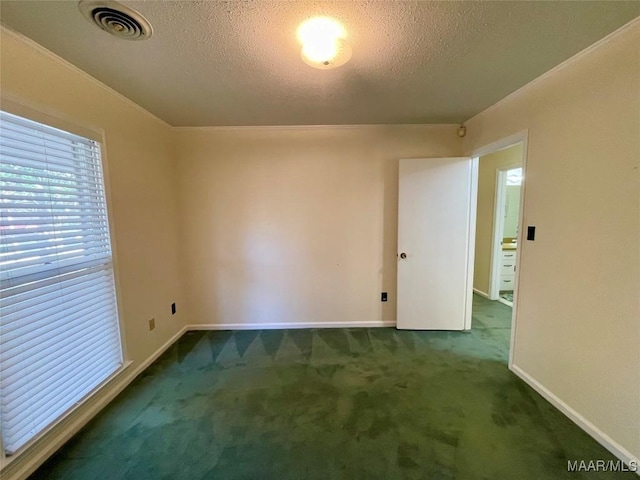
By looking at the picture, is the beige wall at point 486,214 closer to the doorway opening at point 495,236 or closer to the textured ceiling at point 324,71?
the doorway opening at point 495,236

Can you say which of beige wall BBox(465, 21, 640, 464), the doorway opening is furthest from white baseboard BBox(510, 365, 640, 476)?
the doorway opening

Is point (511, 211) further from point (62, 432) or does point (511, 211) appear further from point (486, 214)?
point (62, 432)

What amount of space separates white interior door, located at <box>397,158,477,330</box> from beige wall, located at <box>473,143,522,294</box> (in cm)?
142

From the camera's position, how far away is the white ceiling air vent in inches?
48.2

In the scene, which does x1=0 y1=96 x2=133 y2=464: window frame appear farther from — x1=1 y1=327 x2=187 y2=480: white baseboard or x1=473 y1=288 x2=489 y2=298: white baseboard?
x1=473 y1=288 x2=489 y2=298: white baseboard

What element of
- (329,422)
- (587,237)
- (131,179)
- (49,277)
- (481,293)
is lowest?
(329,422)

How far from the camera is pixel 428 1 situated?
48.3 inches

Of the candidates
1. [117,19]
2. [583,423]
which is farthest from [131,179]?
[583,423]

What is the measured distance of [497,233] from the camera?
4.06m

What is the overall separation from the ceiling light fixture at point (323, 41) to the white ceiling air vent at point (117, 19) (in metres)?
0.75

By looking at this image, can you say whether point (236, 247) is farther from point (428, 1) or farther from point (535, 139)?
point (535, 139)

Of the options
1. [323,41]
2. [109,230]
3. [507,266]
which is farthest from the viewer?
[507,266]

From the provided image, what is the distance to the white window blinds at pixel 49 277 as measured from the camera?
55.3 inches

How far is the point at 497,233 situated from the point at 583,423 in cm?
282
